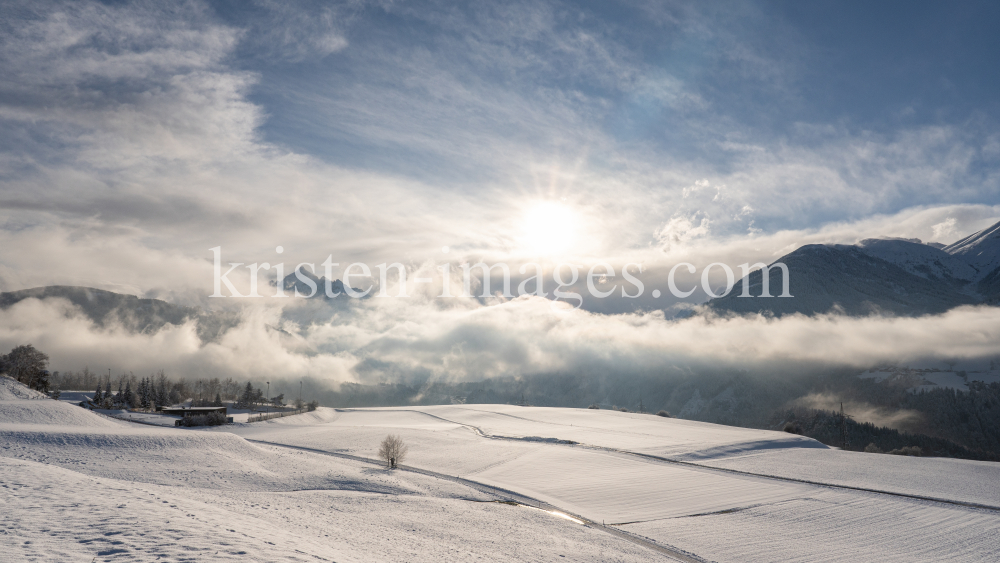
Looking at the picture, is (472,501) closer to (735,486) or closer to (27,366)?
(735,486)

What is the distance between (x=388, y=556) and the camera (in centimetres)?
2267

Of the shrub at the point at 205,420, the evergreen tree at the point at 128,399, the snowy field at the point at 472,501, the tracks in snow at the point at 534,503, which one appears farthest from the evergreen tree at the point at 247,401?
the tracks in snow at the point at 534,503

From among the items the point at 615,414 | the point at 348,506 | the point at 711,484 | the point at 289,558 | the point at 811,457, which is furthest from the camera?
the point at 615,414

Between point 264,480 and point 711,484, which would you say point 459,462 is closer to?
point 264,480

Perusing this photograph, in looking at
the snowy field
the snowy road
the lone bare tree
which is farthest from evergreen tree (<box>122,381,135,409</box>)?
the lone bare tree

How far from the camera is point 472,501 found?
4084 cm

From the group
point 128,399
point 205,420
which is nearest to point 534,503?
point 205,420

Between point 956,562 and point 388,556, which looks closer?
point 388,556

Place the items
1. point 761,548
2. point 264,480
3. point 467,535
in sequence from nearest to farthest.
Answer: point 467,535 → point 761,548 → point 264,480

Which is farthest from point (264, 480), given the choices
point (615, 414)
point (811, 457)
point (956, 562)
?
point (615, 414)

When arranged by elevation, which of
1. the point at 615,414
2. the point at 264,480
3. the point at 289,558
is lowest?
the point at 615,414

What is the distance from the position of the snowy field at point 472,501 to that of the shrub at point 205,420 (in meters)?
24.9

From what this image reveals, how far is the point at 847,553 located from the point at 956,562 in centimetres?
599

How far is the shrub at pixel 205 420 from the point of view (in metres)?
98.6
